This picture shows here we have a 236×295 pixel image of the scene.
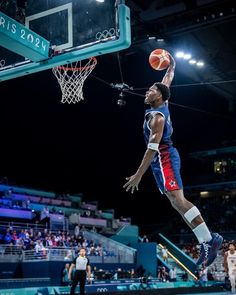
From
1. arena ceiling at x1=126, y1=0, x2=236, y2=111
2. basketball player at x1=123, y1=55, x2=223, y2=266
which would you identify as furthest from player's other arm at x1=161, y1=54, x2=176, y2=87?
arena ceiling at x1=126, y1=0, x2=236, y2=111

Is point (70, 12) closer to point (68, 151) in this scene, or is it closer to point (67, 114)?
point (67, 114)

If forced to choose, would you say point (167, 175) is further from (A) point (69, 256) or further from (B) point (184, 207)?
(A) point (69, 256)

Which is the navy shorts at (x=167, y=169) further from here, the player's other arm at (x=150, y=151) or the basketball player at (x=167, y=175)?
the player's other arm at (x=150, y=151)

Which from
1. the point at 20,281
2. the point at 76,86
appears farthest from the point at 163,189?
the point at 20,281

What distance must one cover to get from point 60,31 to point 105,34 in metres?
0.93

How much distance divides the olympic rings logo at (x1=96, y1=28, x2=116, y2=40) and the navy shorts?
3284mm

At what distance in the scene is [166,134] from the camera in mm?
5004

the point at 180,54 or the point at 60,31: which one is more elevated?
the point at 180,54

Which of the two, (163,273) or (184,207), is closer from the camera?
(184,207)

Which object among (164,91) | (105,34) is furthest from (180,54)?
(164,91)

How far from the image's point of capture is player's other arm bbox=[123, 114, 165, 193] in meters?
4.64

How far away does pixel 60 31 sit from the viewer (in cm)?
804

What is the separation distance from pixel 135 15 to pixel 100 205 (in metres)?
19.2

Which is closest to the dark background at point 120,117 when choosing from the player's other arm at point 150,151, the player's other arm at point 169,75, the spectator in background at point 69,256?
the spectator in background at point 69,256
